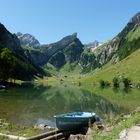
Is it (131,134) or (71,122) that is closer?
(131,134)

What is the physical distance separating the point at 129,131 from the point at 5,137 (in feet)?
45.6

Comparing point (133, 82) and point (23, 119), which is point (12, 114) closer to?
point (23, 119)

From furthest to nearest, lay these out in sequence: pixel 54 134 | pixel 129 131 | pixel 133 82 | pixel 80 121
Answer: pixel 133 82
pixel 80 121
pixel 54 134
pixel 129 131

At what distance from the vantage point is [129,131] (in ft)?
79.2

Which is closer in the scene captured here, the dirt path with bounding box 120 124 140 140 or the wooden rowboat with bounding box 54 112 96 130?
the dirt path with bounding box 120 124 140 140

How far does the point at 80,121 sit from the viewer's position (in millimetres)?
39500

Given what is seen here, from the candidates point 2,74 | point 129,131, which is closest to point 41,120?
point 129,131

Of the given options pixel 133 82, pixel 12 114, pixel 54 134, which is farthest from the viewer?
pixel 133 82

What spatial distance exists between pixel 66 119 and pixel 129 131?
14850 millimetres

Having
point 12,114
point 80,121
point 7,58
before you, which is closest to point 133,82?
point 7,58

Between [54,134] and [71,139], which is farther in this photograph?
[54,134]

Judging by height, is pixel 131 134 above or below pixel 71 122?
below

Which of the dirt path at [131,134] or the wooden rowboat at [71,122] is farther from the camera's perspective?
the wooden rowboat at [71,122]

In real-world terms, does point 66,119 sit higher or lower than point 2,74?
lower
